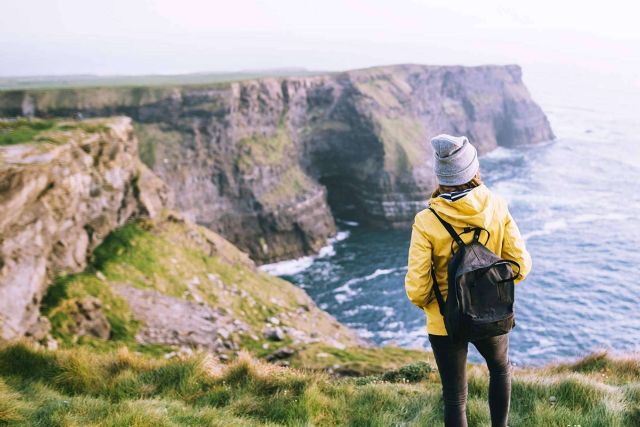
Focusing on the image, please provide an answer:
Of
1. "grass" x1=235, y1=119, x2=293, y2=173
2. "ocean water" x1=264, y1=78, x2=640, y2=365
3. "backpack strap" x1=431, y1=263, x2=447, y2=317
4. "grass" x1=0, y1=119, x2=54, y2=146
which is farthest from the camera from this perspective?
"grass" x1=235, y1=119, x2=293, y2=173

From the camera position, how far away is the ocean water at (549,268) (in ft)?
125

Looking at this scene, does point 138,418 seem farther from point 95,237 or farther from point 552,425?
point 95,237

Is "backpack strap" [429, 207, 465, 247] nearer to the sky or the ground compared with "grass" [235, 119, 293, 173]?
nearer to the sky

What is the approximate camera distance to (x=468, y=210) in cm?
432

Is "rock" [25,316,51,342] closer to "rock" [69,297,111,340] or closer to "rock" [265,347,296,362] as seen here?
"rock" [69,297,111,340]

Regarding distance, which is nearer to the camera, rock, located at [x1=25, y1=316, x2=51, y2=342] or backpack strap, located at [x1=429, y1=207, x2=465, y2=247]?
backpack strap, located at [x1=429, y1=207, x2=465, y2=247]

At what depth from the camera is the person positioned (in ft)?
14.3

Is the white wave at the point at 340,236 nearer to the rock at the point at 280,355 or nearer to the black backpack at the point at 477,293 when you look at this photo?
the rock at the point at 280,355

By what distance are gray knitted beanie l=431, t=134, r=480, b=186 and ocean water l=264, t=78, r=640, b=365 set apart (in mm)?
11732

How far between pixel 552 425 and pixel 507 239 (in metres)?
2.61

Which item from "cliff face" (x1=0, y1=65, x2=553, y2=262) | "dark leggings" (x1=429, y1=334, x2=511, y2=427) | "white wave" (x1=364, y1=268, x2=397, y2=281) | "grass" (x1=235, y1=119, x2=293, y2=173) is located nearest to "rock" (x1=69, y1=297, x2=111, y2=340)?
"dark leggings" (x1=429, y1=334, x2=511, y2=427)

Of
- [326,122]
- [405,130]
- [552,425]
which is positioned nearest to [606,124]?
[405,130]

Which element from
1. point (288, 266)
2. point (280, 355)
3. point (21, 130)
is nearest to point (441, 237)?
point (280, 355)

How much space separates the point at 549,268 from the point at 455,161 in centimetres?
5092
